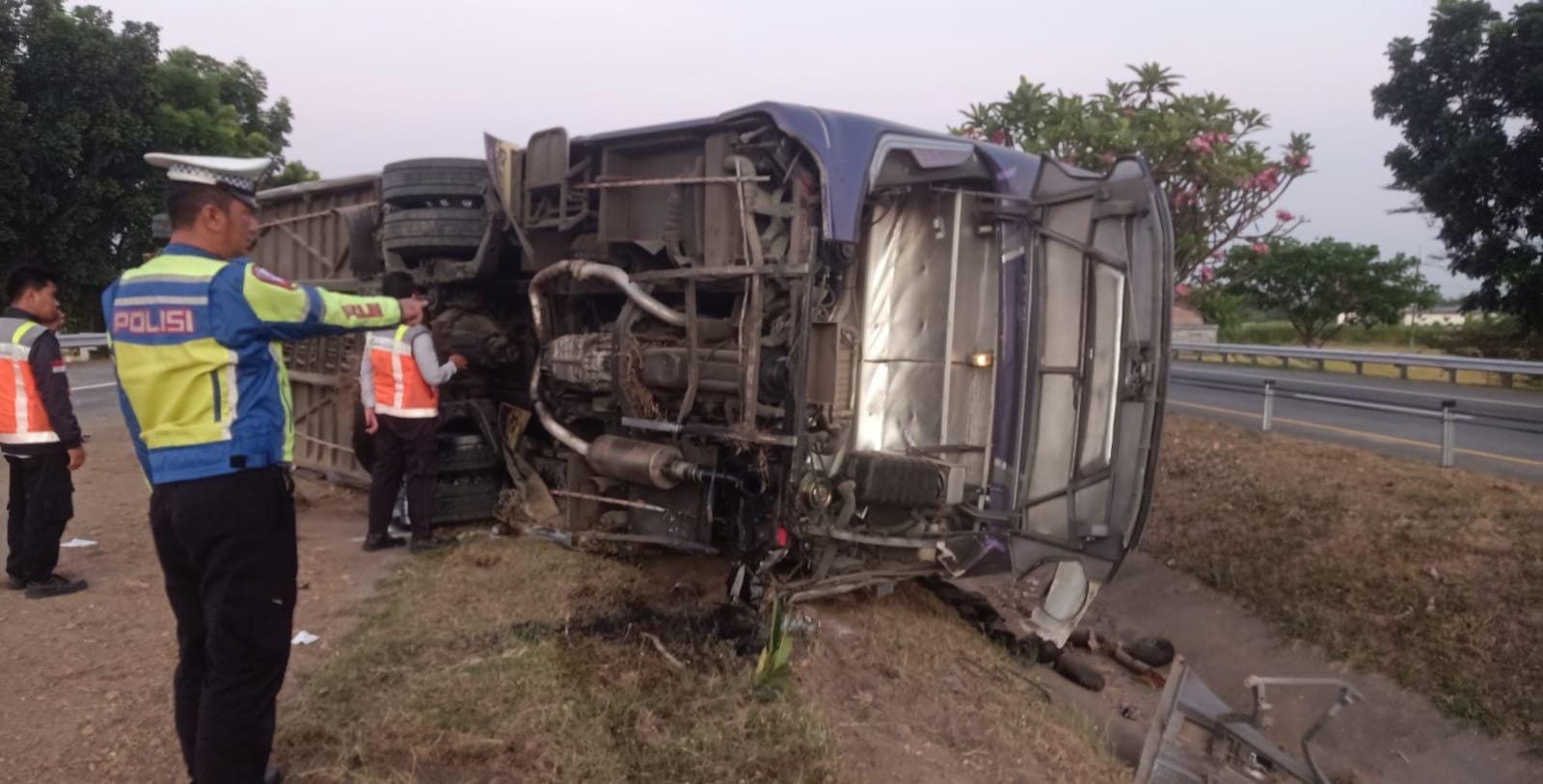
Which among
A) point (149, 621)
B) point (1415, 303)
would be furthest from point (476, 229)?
point (1415, 303)

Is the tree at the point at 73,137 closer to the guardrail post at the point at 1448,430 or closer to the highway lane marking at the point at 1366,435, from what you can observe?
the highway lane marking at the point at 1366,435

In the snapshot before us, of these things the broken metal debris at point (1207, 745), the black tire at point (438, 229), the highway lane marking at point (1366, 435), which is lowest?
the broken metal debris at point (1207, 745)

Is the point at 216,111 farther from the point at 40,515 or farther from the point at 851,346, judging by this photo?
the point at 851,346

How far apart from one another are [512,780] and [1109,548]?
9.38 ft

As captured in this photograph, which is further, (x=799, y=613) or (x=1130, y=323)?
(x=799, y=613)

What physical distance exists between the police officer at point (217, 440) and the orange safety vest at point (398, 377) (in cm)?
336

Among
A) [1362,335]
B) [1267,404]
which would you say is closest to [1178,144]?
[1267,404]

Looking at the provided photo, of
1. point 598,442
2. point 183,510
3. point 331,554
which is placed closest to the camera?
point 183,510

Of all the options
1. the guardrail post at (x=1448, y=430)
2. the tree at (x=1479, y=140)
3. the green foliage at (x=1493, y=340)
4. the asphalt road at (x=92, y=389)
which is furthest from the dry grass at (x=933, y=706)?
the green foliage at (x=1493, y=340)

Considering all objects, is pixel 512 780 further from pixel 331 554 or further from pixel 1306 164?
pixel 1306 164

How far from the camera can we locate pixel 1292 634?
598 cm

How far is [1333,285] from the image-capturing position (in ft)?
90.5

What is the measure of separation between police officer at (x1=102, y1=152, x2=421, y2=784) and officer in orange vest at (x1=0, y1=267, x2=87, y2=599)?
3055mm

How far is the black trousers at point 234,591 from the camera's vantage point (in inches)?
114
